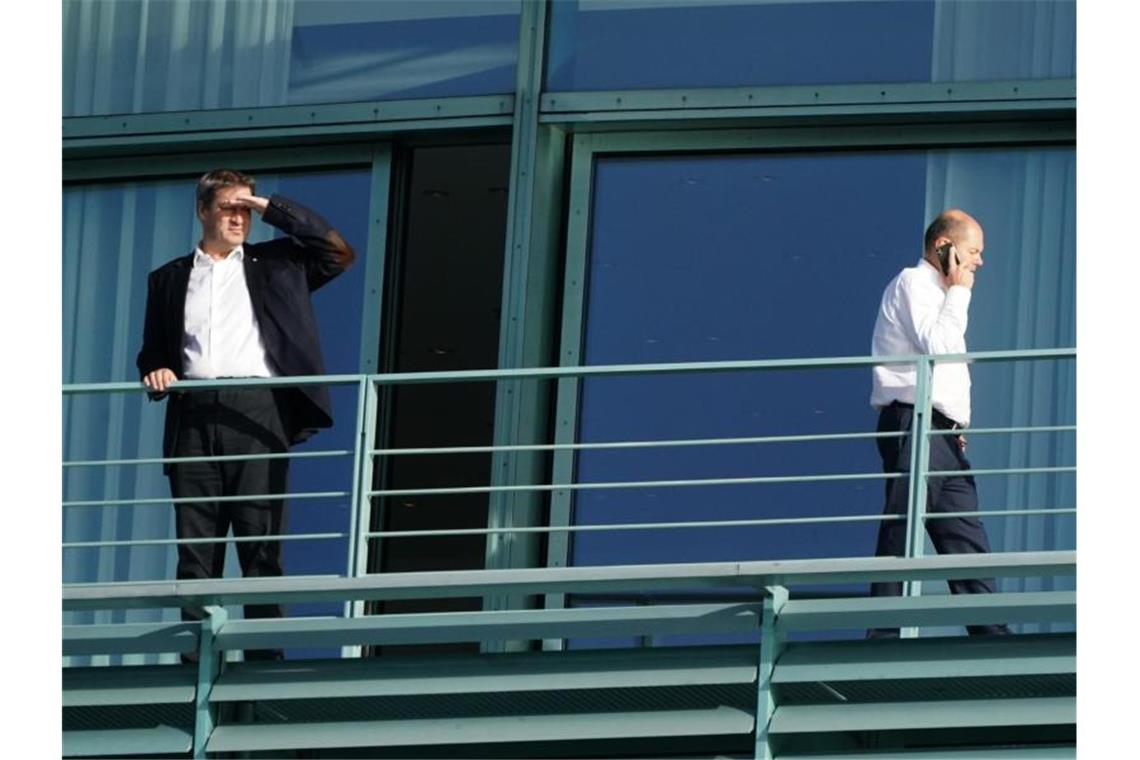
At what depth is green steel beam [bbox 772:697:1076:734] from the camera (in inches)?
414

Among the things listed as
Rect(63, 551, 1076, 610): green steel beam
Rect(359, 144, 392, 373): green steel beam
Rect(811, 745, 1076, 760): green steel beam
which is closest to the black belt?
Rect(63, 551, 1076, 610): green steel beam

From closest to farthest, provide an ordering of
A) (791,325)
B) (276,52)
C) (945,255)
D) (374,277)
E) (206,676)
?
(206,676)
(945,255)
(791,325)
(374,277)
(276,52)

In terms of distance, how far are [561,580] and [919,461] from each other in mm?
1391

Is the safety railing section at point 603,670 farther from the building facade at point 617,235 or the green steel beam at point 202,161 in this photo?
the green steel beam at point 202,161

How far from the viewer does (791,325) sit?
1319cm

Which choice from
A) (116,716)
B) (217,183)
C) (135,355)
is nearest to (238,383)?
(217,183)

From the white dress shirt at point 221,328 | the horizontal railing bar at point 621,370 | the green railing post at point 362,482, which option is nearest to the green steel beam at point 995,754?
the horizontal railing bar at point 621,370

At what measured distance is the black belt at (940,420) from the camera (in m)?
11.5

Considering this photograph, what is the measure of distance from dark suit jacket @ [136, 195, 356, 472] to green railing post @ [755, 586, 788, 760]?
209 centimetres

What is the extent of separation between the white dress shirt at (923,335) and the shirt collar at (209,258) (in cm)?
256

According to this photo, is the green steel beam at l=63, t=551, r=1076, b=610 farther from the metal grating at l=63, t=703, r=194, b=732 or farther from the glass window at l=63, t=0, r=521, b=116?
the glass window at l=63, t=0, r=521, b=116

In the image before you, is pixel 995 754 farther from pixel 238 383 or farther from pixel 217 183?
pixel 217 183

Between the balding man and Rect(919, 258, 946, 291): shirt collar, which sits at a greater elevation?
Rect(919, 258, 946, 291): shirt collar
